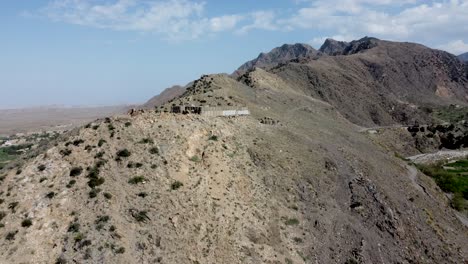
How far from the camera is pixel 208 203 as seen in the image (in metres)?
→ 35.2

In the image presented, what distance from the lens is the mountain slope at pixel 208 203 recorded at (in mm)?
29781

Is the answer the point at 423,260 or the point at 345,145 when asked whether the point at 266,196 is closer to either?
the point at 423,260

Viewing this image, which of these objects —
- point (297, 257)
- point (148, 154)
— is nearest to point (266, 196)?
point (297, 257)

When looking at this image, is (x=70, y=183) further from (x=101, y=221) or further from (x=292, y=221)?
(x=292, y=221)

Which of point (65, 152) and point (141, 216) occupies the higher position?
point (65, 152)

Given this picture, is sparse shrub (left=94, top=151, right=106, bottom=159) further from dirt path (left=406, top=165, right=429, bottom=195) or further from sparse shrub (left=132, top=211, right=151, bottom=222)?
dirt path (left=406, top=165, right=429, bottom=195)

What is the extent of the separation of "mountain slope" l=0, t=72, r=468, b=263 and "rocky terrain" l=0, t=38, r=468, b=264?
9cm

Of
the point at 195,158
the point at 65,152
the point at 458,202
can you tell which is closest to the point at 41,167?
the point at 65,152

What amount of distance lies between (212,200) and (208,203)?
1.99 feet

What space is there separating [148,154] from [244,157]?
951 centimetres

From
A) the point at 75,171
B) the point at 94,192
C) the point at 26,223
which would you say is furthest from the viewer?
the point at 75,171

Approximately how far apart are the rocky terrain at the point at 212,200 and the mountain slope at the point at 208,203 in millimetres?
90

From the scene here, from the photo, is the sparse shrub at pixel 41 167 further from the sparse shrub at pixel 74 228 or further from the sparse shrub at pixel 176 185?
the sparse shrub at pixel 176 185

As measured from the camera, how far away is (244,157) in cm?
4281
